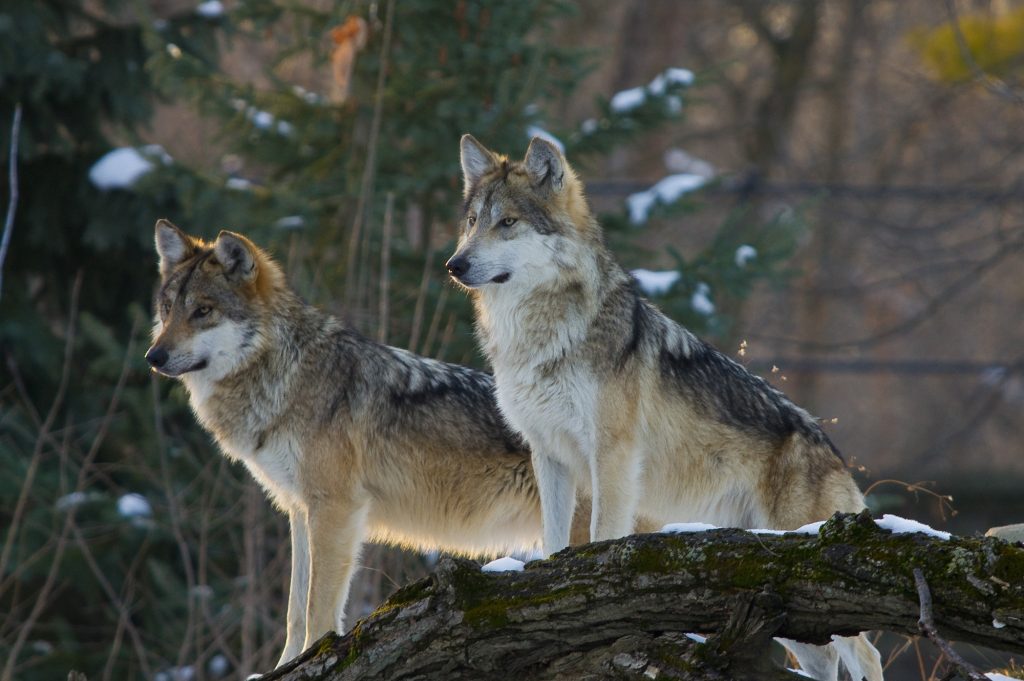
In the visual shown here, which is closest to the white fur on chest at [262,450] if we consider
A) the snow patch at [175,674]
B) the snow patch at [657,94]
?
the snow patch at [175,674]

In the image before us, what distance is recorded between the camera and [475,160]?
5789mm

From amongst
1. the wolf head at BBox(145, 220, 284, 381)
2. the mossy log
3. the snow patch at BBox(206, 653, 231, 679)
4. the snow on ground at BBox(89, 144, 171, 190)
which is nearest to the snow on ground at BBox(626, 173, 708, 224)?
the snow on ground at BBox(89, 144, 171, 190)

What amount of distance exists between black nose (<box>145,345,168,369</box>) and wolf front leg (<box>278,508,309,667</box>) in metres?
0.96

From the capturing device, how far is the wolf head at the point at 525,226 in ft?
17.5

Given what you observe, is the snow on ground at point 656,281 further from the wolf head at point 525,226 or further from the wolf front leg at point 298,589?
the wolf front leg at point 298,589

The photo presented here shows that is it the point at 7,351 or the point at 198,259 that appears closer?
the point at 198,259

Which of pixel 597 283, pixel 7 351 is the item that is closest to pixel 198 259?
pixel 597 283

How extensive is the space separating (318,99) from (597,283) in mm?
5885

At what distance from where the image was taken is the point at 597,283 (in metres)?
5.49

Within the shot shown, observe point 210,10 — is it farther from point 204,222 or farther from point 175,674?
point 175,674

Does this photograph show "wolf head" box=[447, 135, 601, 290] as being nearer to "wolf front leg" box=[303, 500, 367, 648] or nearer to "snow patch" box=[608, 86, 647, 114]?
"wolf front leg" box=[303, 500, 367, 648]

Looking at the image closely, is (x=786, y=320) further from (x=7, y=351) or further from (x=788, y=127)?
(x=7, y=351)

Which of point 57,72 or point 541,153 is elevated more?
point 57,72

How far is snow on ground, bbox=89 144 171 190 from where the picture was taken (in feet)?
35.2
